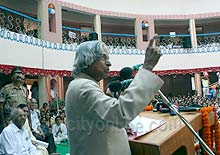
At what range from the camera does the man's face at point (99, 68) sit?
111cm

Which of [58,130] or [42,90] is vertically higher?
[42,90]

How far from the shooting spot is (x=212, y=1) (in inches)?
472

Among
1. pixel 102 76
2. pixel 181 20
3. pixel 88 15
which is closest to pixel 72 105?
pixel 102 76

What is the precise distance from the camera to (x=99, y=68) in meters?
1.12

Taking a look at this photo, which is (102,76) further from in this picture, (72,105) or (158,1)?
(158,1)

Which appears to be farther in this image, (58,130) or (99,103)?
(58,130)

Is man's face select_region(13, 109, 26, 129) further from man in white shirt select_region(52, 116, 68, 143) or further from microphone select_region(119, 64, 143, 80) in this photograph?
man in white shirt select_region(52, 116, 68, 143)

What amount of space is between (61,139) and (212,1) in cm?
937

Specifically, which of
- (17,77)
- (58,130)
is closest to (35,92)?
(58,130)

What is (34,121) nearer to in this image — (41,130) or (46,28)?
(41,130)

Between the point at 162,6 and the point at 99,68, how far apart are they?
11.5 meters

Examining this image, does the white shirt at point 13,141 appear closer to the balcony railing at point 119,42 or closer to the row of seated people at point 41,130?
the row of seated people at point 41,130

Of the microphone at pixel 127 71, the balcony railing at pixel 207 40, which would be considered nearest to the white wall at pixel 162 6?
the balcony railing at pixel 207 40

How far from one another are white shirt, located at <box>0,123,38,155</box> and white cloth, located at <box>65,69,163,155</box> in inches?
85.5
